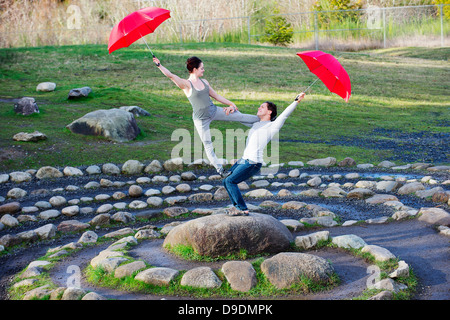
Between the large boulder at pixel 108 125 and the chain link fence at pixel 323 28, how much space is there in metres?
15.3

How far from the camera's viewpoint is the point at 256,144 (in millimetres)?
7062

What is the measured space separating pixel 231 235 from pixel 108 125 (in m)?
7.58

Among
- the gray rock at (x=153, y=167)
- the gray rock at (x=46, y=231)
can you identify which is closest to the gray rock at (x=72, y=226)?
the gray rock at (x=46, y=231)

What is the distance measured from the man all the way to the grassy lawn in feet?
18.8

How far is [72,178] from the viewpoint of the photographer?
1161 cm

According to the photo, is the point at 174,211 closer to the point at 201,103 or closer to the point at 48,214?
the point at 48,214

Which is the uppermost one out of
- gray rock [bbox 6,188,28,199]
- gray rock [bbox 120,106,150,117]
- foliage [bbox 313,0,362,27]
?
foliage [bbox 313,0,362,27]

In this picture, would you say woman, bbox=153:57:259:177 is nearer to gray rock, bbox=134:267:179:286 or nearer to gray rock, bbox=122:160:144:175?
gray rock, bbox=134:267:179:286

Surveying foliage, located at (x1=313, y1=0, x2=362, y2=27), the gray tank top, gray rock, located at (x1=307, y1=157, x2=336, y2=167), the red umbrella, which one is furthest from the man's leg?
foliage, located at (x1=313, y1=0, x2=362, y2=27)

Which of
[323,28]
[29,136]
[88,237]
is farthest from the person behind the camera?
[323,28]

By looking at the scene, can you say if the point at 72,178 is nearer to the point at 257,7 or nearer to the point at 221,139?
the point at 221,139

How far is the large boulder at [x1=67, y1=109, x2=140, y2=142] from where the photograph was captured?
1366 centimetres

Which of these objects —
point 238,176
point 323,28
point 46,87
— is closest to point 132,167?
point 238,176
